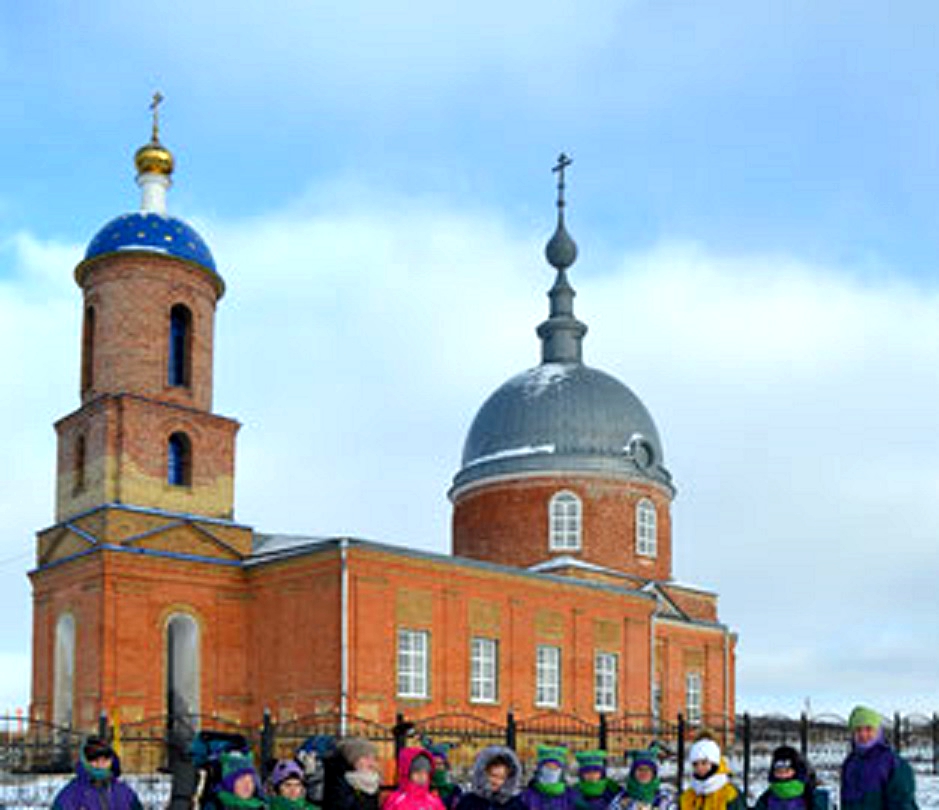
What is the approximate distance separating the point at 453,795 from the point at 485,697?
21.9 m

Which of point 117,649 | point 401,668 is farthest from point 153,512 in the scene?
point 401,668

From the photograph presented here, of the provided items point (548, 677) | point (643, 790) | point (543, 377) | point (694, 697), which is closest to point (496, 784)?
point (643, 790)

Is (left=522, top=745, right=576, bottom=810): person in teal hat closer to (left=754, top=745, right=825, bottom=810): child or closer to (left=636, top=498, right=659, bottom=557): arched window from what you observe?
(left=754, top=745, right=825, bottom=810): child

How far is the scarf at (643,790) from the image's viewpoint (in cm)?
820

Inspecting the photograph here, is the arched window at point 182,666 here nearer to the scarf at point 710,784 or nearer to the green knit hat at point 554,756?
the green knit hat at point 554,756

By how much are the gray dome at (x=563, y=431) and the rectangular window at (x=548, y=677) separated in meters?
7.04

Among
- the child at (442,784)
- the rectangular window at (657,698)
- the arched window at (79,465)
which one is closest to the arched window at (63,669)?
the arched window at (79,465)

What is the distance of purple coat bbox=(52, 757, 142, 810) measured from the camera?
24.7 feet

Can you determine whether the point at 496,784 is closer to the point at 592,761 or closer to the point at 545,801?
the point at 545,801

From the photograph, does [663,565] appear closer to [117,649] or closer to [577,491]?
[577,491]

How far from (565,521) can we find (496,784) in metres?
30.7

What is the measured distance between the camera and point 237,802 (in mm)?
6930

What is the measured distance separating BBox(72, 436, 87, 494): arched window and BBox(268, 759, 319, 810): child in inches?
896

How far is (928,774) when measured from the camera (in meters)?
26.1
